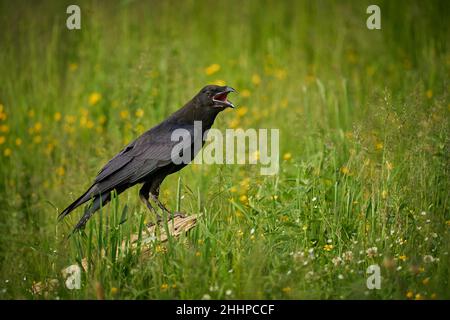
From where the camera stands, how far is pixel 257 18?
34.6 feet

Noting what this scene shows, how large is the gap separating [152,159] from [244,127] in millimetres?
2594

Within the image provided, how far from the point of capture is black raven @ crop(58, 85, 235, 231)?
5.80 m

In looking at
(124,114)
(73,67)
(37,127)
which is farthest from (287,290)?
(73,67)

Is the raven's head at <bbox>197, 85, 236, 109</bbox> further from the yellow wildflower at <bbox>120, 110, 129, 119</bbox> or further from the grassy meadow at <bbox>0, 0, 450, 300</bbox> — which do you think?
the yellow wildflower at <bbox>120, 110, 129, 119</bbox>

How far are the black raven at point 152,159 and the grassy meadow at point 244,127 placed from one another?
23cm

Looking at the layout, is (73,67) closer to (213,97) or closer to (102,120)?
(102,120)

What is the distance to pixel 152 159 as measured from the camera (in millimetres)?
5918

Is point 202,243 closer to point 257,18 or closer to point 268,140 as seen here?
point 268,140

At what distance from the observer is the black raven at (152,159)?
19.0 feet

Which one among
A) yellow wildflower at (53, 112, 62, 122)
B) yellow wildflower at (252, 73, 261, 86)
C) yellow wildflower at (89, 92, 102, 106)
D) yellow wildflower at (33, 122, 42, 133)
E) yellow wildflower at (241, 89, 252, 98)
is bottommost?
yellow wildflower at (33, 122, 42, 133)

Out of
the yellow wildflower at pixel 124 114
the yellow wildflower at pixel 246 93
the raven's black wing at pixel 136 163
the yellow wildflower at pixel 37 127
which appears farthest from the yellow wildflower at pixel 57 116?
the raven's black wing at pixel 136 163

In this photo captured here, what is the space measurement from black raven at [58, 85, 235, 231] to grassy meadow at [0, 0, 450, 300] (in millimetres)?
231

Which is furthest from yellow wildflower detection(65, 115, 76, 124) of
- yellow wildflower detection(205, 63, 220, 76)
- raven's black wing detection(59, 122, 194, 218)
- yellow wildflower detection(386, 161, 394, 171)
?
yellow wildflower detection(386, 161, 394, 171)

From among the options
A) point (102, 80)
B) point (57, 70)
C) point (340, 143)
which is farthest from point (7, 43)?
point (340, 143)
